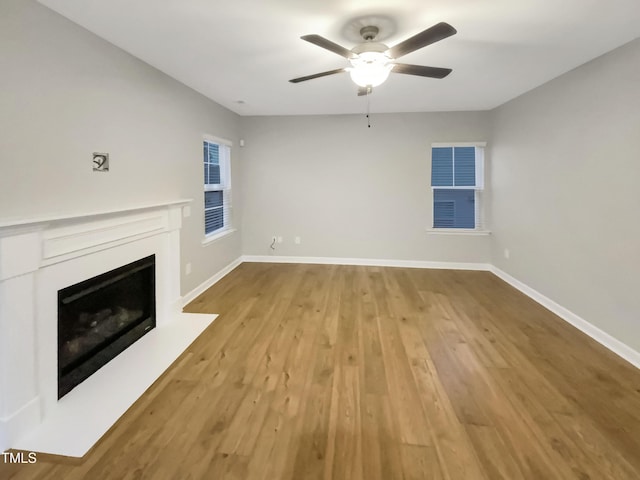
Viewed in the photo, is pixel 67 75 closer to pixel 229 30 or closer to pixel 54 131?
pixel 54 131

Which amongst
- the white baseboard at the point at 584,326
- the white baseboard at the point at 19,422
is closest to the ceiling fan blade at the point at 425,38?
the white baseboard at the point at 584,326

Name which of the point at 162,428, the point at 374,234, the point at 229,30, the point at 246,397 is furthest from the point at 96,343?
the point at 374,234

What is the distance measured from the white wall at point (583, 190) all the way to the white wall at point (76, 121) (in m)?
4.05

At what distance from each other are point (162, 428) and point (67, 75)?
232 cm

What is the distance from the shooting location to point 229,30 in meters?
2.51

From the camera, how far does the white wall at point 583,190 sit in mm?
2775

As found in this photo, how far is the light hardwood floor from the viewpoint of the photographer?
1727 mm

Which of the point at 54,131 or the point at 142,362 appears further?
the point at 142,362

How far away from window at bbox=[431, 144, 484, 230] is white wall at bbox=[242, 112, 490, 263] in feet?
0.55

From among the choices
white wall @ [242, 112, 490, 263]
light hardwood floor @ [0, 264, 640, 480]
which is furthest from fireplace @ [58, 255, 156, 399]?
white wall @ [242, 112, 490, 263]

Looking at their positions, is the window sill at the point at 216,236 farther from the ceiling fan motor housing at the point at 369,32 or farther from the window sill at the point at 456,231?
the window sill at the point at 456,231

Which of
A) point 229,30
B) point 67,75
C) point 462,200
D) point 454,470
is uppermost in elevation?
point 229,30

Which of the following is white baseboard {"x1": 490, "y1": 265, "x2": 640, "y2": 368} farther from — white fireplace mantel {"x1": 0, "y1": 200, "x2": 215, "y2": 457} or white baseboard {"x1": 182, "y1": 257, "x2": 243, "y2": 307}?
white baseboard {"x1": 182, "y1": 257, "x2": 243, "y2": 307}

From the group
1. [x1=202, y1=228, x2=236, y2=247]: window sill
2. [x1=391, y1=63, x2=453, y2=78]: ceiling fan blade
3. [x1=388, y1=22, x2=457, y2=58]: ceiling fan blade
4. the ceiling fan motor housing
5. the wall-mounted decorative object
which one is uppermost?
the ceiling fan motor housing
